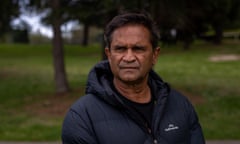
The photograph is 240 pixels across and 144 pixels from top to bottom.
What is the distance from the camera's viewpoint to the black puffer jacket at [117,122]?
7.11ft

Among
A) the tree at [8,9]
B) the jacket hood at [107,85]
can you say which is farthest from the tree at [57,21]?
the jacket hood at [107,85]

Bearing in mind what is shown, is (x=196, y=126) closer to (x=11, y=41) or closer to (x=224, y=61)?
(x=224, y=61)

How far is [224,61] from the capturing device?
2953 centimetres

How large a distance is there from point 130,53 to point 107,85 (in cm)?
19

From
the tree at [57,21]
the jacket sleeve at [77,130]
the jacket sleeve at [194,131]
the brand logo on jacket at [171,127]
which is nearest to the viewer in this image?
the jacket sleeve at [77,130]

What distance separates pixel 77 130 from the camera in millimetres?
2158

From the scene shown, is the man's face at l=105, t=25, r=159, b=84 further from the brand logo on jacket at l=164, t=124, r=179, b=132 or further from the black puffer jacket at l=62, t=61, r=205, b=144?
the brand logo on jacket at l=164, t=124, r=179, b=132

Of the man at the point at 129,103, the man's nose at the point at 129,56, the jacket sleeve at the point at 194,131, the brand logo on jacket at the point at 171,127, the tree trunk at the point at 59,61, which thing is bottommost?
the tree trunk at the point at 59,61

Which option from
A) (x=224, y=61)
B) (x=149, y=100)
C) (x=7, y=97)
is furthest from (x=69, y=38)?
(x=149, y=100)

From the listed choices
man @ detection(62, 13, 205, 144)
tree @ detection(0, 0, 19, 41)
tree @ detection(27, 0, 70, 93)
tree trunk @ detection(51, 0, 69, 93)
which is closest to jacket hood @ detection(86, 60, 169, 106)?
man @ detection(62, 13, 205, 144)

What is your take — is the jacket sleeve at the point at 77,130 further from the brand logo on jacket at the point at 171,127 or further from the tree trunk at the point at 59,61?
the tree trunk at the point at 59,61

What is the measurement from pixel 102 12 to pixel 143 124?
930 cm

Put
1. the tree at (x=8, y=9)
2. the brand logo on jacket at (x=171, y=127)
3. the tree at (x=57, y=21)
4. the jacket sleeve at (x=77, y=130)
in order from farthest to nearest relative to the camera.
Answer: the tree at (x=8, y=9), the tree at (x=57, y=21), the brand logo on jacket at (x=171, y=127), the jacket sleeve at (x=77, y=130)

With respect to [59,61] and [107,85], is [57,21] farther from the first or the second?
[107,85]
